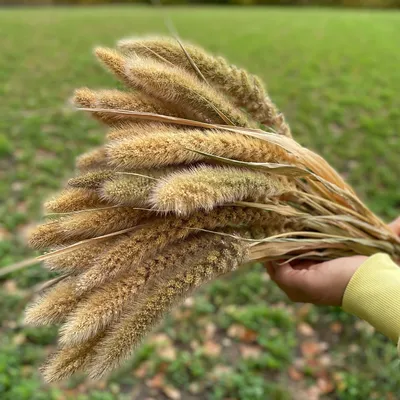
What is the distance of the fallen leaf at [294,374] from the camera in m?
2.99

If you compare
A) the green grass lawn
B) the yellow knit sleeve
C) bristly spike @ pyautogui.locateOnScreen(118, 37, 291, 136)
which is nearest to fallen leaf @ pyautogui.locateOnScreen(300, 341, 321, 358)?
the green grass lawn

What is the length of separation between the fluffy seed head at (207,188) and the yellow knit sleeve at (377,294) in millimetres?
460

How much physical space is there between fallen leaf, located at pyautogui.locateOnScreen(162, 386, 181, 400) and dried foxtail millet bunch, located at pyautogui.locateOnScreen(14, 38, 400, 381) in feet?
5.67

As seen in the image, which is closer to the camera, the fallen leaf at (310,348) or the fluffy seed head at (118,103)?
the fluffy seed head at (118,103)

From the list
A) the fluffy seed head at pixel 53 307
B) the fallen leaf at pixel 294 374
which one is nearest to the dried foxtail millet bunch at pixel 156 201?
the fluffy seed head at pixel 53 307

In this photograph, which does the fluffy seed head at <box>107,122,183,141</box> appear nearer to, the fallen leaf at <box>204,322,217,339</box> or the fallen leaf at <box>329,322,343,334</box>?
the fallen leaf at <box>204,322,217,339</box>

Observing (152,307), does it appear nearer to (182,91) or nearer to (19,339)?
(182,91)

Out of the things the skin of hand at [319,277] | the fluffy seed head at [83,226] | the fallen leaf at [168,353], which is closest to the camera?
the fluffy seed head at [83,226]

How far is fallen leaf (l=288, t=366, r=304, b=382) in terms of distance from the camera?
2994 mm

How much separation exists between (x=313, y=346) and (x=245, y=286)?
2.20 feet

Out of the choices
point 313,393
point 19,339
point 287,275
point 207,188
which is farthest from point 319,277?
point 19,339

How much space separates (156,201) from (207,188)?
5.3 inches

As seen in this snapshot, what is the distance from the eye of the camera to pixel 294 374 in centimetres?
302

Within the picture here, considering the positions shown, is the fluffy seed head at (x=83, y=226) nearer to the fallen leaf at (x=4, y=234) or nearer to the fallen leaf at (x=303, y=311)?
the fallen leaf at (x=303, y=311)
